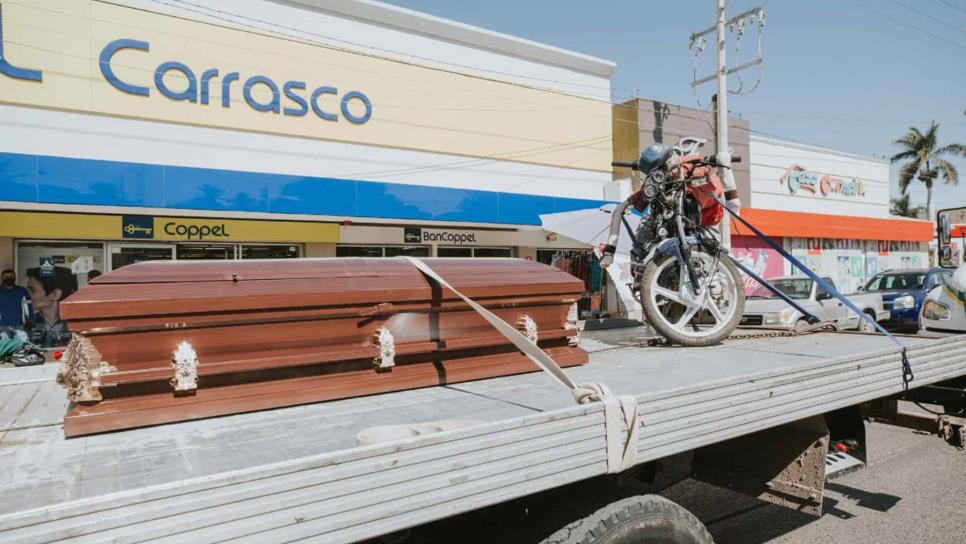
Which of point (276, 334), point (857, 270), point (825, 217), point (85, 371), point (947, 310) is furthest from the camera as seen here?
point (857, 270)

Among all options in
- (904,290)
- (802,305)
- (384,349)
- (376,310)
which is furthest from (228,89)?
(904,290)

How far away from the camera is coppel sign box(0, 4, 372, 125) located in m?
10.2

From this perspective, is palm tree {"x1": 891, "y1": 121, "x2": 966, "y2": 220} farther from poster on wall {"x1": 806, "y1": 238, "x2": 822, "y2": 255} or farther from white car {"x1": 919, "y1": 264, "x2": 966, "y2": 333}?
white car {"x1": 919, "y1": 264, "x2": 966, "y2": 333}

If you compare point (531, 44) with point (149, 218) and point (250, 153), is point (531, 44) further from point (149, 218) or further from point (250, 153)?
point (149, 218)

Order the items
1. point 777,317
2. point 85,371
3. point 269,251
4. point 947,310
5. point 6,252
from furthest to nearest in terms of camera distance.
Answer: point 269,251 < point 6,252 < point 777,317 < point 947,310 < point 85,371

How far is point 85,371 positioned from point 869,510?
496 centimetres

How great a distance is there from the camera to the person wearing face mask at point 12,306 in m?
9.70

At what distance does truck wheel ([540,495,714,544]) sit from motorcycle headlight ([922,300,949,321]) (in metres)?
3.38

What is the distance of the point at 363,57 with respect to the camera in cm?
1291

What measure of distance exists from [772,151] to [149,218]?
1983 centimetres

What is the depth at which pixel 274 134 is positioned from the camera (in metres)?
11.8

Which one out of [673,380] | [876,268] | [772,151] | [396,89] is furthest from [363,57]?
[876,268]

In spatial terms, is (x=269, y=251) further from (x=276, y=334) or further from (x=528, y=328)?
(x=276, y=334)

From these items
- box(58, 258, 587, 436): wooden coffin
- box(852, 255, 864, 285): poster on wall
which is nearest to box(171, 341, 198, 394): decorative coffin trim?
box(58, 258, 587, 436): wooden coffin
